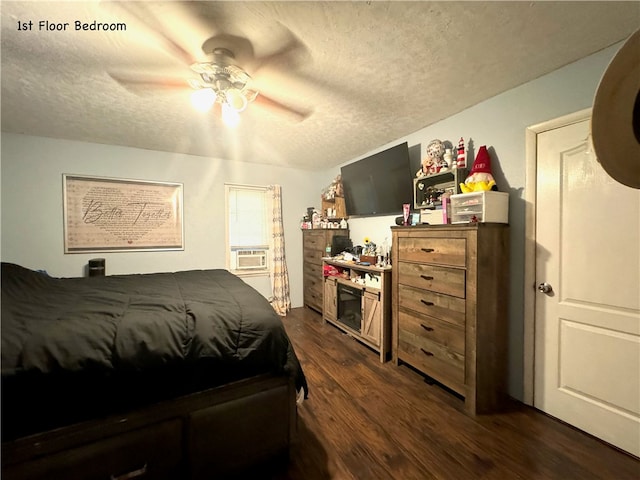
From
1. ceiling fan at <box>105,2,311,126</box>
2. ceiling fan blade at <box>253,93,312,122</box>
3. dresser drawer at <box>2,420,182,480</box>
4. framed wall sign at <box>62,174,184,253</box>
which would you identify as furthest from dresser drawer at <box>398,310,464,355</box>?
framed wall sign at <box>62,174,184,253</box>

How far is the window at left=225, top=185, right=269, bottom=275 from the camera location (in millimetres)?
3794

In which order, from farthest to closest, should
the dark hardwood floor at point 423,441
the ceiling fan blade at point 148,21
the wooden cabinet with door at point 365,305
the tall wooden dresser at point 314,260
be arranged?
1. the tall wooden dresser at point 314,260
2. the wooden cabinet with door at point 365,305
3. the dark hardwood floor at point 423,441
4. the ceiling fan blade at point 148,21

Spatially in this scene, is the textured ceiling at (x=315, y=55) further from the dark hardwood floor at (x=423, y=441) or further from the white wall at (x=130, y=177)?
the dark hardwood floor at (x=423, y=441)

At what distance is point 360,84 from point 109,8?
146 centimetres

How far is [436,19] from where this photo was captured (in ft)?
4.11

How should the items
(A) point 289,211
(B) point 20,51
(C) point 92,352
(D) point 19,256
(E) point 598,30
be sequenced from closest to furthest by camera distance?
(C) point 92,352
(E) point 598,30
(B) point 20,51
(D) point 19,256
(A) point 289,211

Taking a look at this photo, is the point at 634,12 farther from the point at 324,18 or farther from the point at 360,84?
the point at 324,18

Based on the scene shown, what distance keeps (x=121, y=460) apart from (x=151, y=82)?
7.21 ft

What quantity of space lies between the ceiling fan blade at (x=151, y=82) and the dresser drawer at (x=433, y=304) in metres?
2.40

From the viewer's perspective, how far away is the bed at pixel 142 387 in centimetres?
92

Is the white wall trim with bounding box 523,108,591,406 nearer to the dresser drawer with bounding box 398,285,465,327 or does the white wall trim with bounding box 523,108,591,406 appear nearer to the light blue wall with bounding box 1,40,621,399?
the light blue wall with bounding box 1,40,621,399

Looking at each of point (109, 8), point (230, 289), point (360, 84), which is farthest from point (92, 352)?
point (360, 84)

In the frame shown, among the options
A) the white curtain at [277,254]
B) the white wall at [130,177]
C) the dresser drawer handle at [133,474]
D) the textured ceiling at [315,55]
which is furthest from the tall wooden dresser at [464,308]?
the white wall at [130,177]

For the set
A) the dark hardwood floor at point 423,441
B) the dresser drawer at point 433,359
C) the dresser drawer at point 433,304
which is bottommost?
the dark hardwood floor at point 423,441
